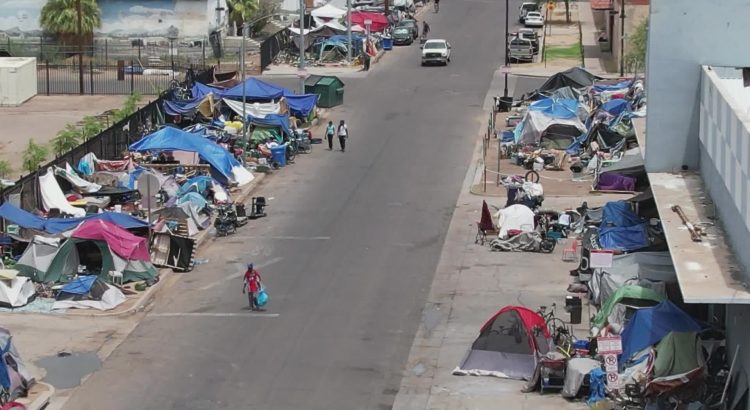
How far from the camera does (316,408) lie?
95.0 feet

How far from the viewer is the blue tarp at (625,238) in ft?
126


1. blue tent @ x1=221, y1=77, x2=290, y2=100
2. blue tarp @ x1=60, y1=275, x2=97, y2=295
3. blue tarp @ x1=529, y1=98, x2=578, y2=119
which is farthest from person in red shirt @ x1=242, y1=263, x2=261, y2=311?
blue tent @ x1=221, y1=77, x2=290, y2=100

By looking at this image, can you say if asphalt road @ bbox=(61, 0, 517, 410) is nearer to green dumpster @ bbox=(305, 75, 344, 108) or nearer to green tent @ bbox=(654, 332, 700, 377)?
green dumpster @ bbox=(305, 75, 344, 108)

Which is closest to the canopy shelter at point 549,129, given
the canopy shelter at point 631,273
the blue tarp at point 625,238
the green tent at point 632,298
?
the blue tarp at point 625,238

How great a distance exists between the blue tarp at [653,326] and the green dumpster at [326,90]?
3523 centimetres

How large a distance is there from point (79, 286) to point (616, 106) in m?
25.3

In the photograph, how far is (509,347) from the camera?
102ft

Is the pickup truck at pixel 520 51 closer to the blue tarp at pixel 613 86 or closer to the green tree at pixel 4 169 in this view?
the blue tarp at pixel 613 86

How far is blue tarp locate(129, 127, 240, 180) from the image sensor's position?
49.4 meters

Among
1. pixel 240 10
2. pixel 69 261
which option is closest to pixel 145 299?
pixel 69 261

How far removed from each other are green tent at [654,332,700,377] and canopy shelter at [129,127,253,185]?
881 inches

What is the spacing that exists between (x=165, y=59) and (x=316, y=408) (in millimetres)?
52063

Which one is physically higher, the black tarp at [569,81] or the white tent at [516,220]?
the black tarp at [569,81]

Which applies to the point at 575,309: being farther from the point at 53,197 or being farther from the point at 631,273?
the point at 53,197
